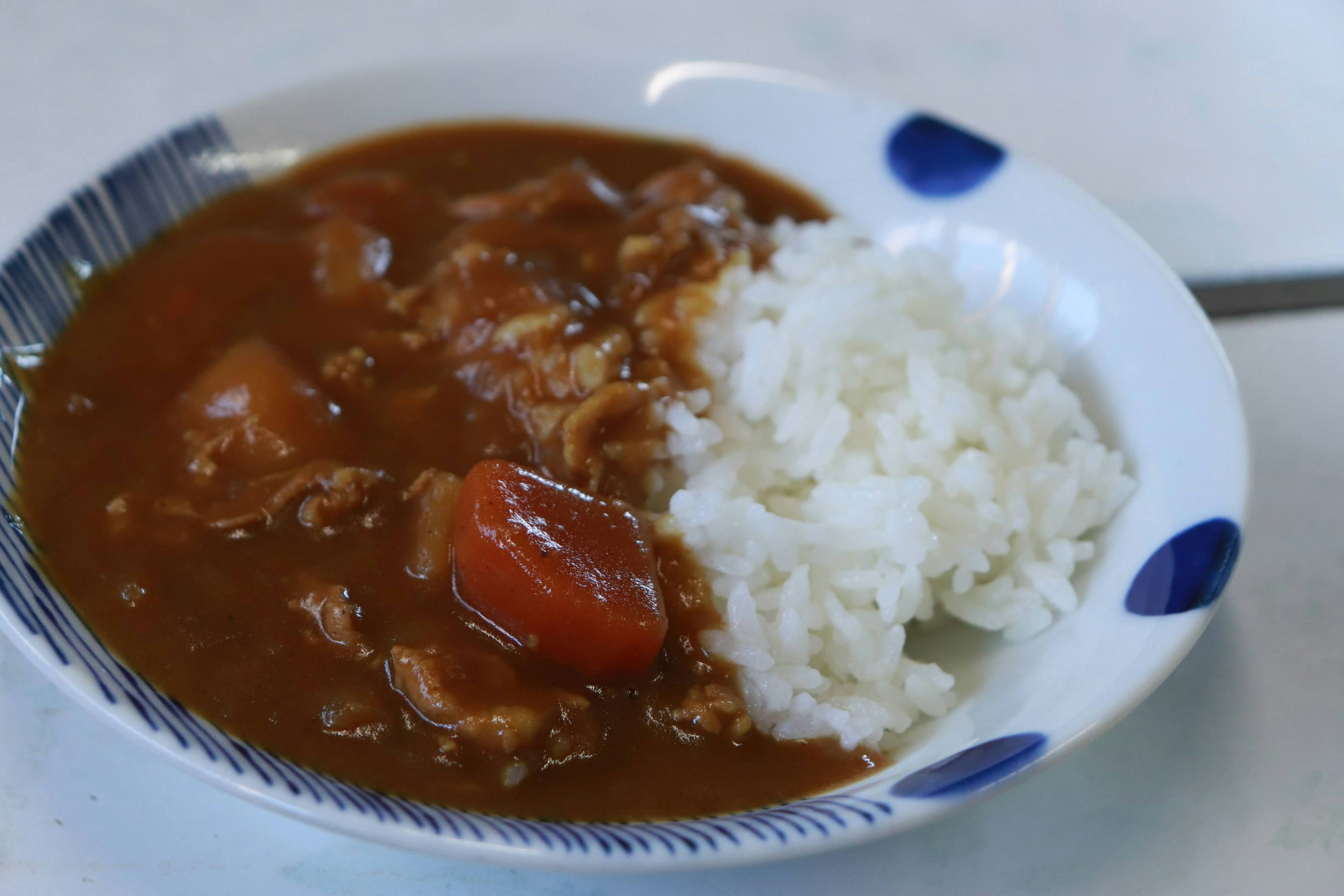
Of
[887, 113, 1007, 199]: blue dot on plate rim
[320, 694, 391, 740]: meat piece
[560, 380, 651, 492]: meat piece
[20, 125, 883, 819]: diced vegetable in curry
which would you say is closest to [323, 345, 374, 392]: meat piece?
[20, 125, 883, 819]: diced vegetable in curry

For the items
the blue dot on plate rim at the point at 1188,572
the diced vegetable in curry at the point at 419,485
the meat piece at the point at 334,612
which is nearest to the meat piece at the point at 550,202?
the diced vegetable in curry at the point at 419,485

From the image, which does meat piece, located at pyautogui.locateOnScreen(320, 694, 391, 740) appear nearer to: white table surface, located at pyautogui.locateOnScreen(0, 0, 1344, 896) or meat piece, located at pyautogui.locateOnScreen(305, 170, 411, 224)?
white table surface, located at pyautogui.locateOnScreen(0, 0, 1344, 896)

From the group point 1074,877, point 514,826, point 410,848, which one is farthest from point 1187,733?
point 410,848

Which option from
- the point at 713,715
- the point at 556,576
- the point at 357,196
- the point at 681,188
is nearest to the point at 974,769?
the point at 713,715

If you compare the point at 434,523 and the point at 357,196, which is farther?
the point at 357,196

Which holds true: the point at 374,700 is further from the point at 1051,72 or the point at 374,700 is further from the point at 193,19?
the point at 1051,72

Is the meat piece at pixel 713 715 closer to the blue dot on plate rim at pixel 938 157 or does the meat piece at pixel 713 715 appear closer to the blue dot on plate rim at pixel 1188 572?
the blue dot on plate rim at pixel 1188 572

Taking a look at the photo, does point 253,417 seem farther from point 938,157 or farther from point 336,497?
point 938,157
